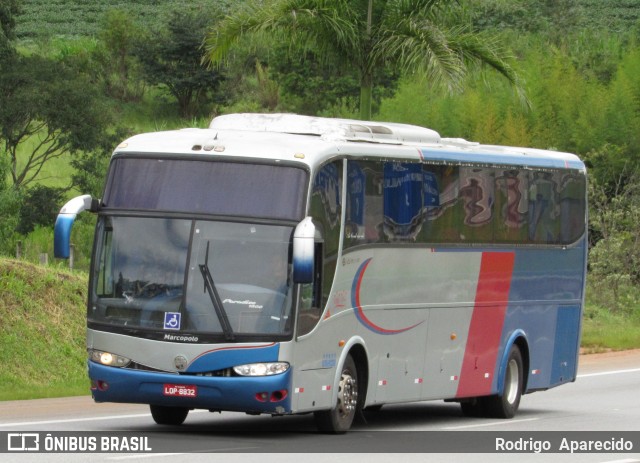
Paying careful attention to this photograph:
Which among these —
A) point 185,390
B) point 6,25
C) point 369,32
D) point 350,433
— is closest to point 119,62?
point 6,25

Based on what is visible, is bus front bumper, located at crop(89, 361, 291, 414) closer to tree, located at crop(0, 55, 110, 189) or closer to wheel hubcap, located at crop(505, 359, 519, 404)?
wheel hubcap, located at crop(505, 359, 519, 404)

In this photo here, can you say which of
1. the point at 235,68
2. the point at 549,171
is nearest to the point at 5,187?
the point at 549,171

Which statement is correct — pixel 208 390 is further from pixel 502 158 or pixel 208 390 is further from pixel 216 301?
pixel 502 158

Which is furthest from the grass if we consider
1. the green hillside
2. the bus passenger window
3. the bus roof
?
the bus passenger window

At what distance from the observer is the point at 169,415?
1534 cm

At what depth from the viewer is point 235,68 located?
73.1m

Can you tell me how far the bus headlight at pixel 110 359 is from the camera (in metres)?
13.8

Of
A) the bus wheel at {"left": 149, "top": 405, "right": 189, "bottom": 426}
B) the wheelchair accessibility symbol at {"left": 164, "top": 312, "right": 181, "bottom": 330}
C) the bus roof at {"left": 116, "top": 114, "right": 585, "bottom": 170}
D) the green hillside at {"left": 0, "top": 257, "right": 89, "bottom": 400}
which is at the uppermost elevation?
the bus roof at {"left": 116, "top": 114, "right": 585, "bottom": 170}

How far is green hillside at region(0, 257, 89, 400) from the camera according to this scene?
21.8m

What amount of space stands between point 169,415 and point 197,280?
236cm

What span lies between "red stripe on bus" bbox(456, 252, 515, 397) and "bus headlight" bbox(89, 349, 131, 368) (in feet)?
16.4

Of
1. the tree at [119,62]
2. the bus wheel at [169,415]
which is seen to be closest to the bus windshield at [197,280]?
the bus wheel at [169,415]

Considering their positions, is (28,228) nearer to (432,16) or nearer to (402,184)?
(432,16)

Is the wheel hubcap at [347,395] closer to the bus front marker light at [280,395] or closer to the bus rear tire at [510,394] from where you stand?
the bus front marker light at [280,395]
